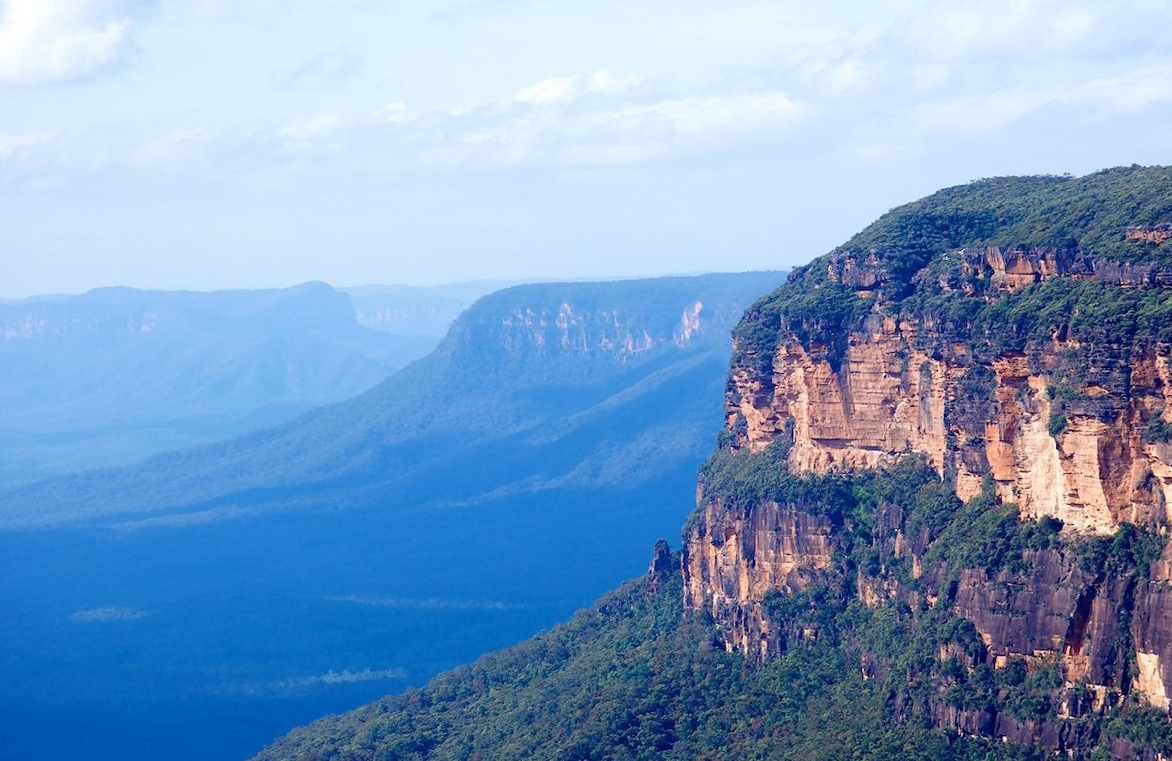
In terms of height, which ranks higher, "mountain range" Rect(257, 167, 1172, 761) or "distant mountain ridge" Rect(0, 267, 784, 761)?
"mountain range" Rect(257, 167, 1172, 761)

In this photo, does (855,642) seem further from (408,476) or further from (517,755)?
(408,476)

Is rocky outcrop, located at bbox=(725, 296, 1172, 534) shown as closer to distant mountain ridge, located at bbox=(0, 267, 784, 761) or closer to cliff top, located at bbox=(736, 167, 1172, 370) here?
cliff top, located at bbox=(736, 167, 1172, 370)

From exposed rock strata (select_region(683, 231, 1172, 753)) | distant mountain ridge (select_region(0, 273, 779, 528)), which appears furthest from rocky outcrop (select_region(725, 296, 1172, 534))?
distant mountain ridge (select_region(0, 273, 779, 528))

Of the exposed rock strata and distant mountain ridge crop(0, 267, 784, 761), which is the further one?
distant mountain ridge crop(0, 267, 784, 761)

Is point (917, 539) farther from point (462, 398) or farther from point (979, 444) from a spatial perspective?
point (462, 398)

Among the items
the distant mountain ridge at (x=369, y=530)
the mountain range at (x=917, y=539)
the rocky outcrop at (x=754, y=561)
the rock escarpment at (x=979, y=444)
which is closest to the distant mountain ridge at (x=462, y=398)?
the distant mountain ridge at (x=369, y=530)

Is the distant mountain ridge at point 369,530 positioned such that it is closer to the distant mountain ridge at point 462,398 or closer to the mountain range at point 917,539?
the distant mountain ridge at point 462,398

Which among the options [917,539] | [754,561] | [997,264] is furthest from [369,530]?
[997,264]

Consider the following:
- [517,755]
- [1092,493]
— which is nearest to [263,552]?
[517,755]
